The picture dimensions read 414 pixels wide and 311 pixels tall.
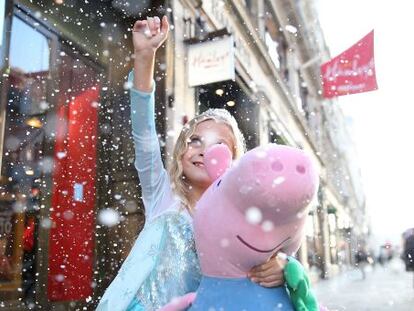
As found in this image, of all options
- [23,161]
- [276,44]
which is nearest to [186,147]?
[23,161]

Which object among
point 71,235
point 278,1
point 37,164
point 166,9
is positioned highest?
point 278,1

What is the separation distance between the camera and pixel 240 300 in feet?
4.43

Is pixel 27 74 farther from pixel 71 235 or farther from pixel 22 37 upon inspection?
pixel 71 235

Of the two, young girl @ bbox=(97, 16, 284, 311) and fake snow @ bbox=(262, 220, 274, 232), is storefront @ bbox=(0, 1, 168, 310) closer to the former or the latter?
young girl @ bbox=(97, 16, 284, 311)

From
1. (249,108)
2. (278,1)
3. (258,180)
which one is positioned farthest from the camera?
(278,1)

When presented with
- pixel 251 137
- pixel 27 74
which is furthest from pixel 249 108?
pixel 27 74

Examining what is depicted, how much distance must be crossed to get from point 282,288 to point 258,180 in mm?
378

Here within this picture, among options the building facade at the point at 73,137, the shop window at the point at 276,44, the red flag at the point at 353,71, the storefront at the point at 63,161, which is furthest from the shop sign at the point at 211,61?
the shop window at the point at 276,44

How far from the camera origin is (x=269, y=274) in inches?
55.2

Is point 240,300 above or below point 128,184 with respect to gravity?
below

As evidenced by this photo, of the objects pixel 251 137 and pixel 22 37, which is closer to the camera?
pixel 22 37

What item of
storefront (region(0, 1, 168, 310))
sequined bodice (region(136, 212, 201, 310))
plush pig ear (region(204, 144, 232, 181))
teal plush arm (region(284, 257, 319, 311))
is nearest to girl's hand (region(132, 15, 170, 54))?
plush pig ear (region(204, 144, 232, 181))

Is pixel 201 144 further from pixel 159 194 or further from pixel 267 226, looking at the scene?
pixel 267 226

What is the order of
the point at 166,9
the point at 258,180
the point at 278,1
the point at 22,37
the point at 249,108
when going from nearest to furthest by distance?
the point at 258,180 → the point at 22,37 → the point at 166,9 → the point at 249,108 → the point at 278,1
